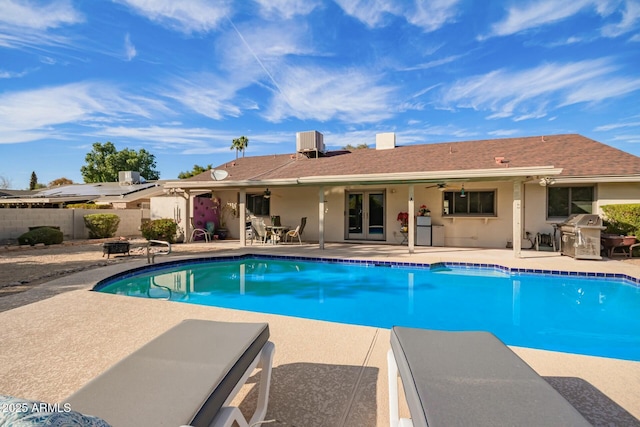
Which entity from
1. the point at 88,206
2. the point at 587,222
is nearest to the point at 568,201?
the point at 587,222

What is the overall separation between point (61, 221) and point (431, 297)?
16255 millimetres

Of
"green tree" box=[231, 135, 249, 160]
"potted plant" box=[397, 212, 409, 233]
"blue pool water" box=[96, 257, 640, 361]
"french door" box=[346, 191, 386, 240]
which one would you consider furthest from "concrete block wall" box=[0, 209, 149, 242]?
"potted plant" box=[397, 212, 409, 233]

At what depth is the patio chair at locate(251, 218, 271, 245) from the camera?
1358 cm

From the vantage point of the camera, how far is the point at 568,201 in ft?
37.1

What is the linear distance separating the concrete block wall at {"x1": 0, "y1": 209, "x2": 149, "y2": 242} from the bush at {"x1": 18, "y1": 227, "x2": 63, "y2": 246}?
3.18 feet

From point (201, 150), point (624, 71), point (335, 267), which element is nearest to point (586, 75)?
point (624, 71)

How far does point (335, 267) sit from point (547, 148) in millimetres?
10780

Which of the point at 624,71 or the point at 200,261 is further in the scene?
the point at 624,71

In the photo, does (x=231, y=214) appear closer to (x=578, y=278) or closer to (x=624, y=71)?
(x=578, y=278)

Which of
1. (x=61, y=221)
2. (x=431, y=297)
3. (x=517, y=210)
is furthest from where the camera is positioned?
(x=61, y=221)

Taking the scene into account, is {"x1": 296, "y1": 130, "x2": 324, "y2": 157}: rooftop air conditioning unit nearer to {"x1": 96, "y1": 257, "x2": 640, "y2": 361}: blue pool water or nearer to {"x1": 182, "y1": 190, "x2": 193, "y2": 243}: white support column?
{"x1": 182, "y1": 190, "x2": 193, "y2": 243}: white support column

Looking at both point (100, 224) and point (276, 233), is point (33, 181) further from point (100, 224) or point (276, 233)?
point (276, 233)

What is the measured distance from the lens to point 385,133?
16750 millimetres

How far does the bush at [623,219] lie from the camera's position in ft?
32.1
